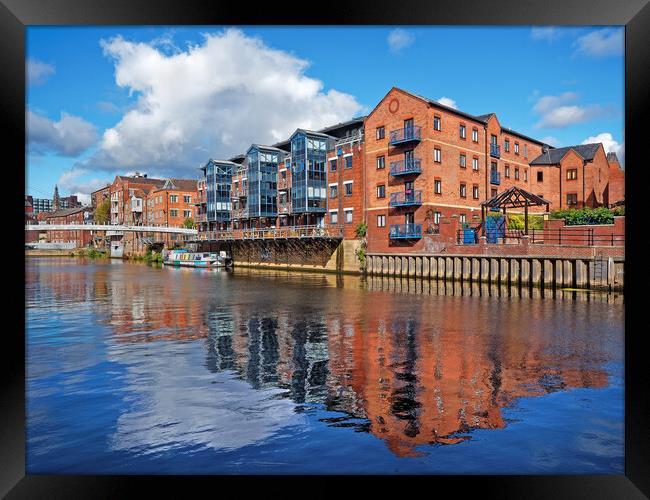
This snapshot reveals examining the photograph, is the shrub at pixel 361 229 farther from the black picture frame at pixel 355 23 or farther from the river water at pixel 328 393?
the black picture frame at pixel 355 23

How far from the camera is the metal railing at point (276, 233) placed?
51.6m

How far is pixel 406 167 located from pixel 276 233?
2045 cm

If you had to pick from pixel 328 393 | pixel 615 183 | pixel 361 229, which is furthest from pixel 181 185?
pixel 328 393

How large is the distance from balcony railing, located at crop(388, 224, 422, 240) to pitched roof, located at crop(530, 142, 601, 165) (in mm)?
21099

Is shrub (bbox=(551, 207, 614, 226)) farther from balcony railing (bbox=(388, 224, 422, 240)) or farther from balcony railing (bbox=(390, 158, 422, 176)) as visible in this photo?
balcony railing (bbox=(390, 158, 422, 176))

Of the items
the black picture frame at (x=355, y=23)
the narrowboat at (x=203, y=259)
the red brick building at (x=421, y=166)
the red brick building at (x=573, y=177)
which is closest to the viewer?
the black picture frame at (x=355, y=23)

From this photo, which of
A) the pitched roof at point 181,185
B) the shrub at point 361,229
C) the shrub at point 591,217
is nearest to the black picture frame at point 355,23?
the shrub at point 591,217

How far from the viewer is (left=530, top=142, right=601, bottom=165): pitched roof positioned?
52.4 meters

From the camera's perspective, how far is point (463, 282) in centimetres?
3556

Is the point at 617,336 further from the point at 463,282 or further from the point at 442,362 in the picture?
the point at 463,282

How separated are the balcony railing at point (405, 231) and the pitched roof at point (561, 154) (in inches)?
831

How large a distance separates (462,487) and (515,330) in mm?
14572

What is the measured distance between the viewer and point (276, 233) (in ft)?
193
